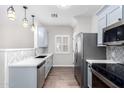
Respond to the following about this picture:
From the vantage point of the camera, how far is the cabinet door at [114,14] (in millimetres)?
2477

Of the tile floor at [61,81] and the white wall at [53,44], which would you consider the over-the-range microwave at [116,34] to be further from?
the white wall at [53,44]

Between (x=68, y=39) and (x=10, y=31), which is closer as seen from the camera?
(x=10, y=31)

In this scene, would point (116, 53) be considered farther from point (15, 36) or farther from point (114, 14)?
point (15, 36)

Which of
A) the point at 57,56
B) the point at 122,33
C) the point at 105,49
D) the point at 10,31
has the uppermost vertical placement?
the point at 10,31

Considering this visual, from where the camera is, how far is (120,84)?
162 centimetres

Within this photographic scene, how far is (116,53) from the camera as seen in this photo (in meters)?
3.51

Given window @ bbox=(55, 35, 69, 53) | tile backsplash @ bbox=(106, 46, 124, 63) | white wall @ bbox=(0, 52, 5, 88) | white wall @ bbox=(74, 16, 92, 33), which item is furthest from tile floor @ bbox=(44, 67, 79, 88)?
window @ bbox=(55, 35, 69, 53)

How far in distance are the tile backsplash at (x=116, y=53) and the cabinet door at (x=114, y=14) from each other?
0.71 m

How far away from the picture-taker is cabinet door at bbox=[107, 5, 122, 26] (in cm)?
248

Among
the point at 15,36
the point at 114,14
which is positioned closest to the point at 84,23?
the point at 114,14

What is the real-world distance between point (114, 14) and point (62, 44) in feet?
19.6
